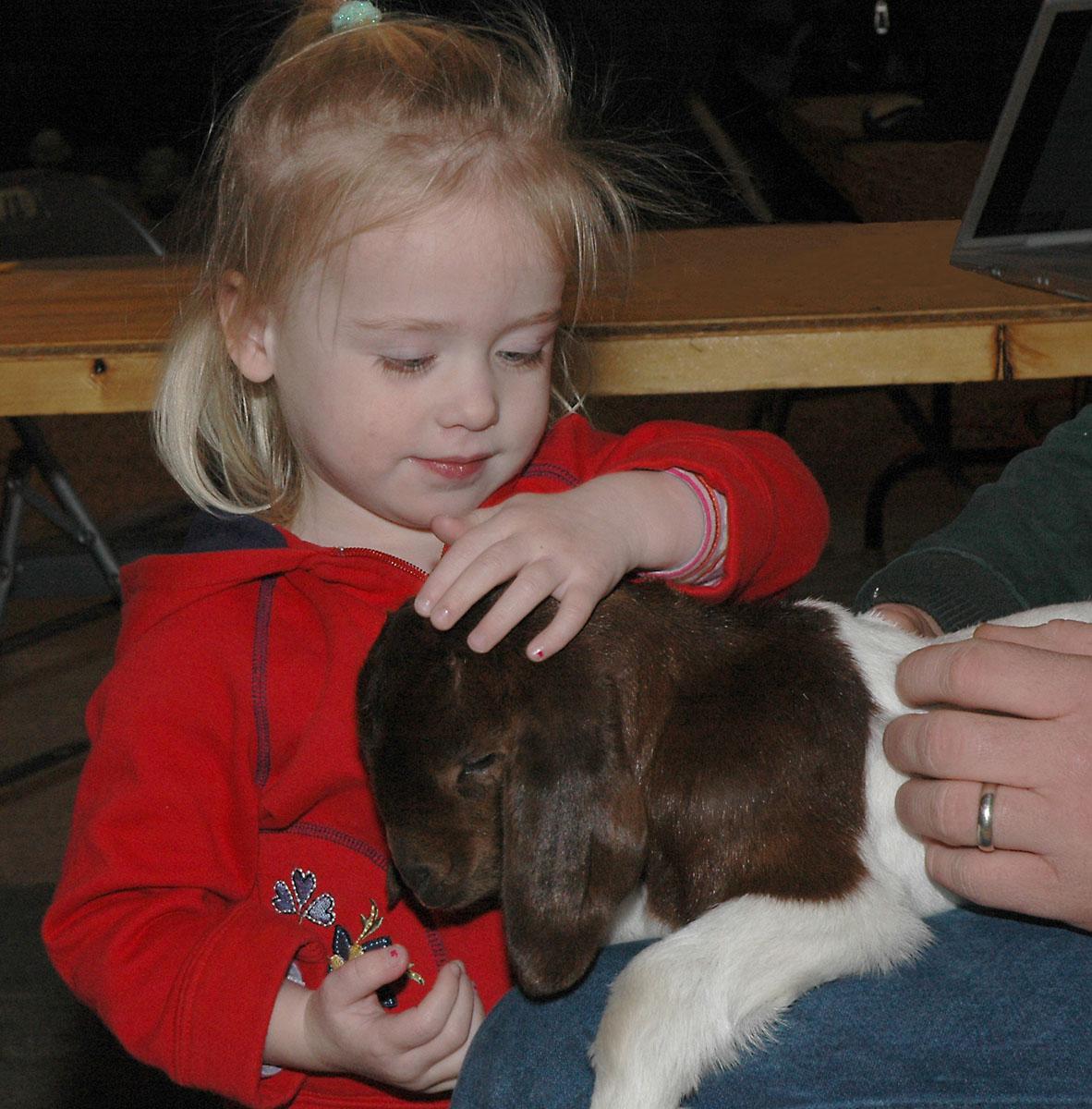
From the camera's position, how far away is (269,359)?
1.71 meters

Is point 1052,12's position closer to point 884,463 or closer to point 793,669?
point 793,669

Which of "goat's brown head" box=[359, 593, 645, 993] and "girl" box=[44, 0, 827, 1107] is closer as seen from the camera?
"goat's brown head" box=[359, 593, 645, 993]

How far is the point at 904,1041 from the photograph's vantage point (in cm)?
124

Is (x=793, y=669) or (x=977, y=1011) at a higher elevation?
(x=793, y=669)

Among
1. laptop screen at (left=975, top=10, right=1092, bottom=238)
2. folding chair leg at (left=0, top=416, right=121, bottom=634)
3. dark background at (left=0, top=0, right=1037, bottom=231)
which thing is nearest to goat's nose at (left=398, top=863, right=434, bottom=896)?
→ laptop screen at (left=975, top=10, right=1092, bottom=238)

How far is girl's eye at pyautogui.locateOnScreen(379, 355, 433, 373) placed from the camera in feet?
5.13

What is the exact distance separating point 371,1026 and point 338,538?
629mm

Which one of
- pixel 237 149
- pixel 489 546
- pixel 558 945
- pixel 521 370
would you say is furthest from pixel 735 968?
pixel 237 149

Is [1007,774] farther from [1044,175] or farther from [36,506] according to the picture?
[36,506]

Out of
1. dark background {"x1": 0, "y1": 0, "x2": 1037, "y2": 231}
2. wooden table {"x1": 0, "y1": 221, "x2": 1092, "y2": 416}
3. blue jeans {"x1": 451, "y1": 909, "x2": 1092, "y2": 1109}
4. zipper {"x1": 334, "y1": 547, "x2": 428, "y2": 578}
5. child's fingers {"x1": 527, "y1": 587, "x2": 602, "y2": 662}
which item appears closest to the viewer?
blue jeans {"x1": 451, "y1": 909, "x2": 1092, "y2": 1109}

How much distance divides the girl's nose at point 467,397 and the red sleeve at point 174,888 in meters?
0.39

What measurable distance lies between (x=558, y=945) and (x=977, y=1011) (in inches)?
15.4

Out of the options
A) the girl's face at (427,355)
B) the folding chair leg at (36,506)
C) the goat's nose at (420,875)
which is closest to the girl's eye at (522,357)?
the girl's face at (427,355)

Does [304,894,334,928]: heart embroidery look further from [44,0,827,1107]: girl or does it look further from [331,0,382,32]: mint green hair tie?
[331,0,382,32]: mint green hair tie
